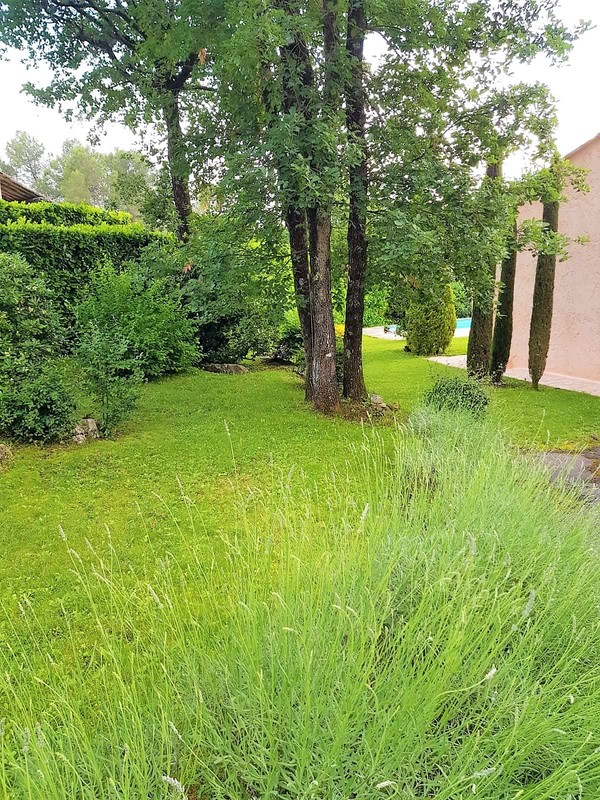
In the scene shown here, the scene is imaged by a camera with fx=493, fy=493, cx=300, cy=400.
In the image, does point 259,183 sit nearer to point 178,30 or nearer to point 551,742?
point 178,30

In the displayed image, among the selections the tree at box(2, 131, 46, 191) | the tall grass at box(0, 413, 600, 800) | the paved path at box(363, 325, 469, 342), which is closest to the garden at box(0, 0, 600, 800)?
the tall grass at box(0, 413, 600, 800)

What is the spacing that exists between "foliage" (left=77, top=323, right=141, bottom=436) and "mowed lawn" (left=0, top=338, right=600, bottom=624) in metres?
0.29

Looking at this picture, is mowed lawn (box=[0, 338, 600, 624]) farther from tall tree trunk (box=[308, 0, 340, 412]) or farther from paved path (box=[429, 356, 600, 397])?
paved path (box=[429, 356, 600, 397])

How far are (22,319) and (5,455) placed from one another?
166 centimetres

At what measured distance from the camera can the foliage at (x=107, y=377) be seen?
18.9 ft

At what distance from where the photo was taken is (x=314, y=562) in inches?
80.8

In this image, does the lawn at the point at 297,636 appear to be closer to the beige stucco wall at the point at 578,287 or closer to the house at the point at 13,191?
the beige stucco wall at the point at 578,287

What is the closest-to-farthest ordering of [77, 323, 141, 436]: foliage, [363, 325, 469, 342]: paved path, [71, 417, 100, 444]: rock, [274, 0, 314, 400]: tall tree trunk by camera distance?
[71, 417, 100, 444]: rock < [77, 323, 141, 436]: foliage < [274, 0, 314, 400]: tall tree trunk < [363, 325, 469, 342]: paved path

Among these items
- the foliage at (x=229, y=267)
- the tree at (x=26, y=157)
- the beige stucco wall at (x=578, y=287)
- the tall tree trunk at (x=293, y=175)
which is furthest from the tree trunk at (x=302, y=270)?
the tree at (x=26, y=157)

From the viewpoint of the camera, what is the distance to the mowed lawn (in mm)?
3426

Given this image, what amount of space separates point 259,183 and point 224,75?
1510 mm

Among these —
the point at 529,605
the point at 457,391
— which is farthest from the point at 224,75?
the point at 529,605

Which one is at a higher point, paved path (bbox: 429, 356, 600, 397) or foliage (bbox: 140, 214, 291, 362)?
foliage (bbox: 140, 214, 291, 362)

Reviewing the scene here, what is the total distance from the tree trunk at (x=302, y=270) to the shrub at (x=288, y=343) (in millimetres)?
3821
